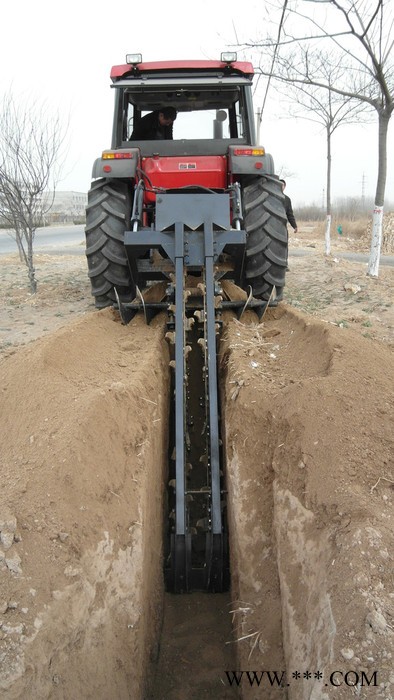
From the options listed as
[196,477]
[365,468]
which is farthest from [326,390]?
[196,477]

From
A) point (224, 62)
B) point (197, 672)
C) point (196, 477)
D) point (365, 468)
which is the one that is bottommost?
point (197, 672)

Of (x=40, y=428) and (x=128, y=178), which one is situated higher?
(x=128, y=178)

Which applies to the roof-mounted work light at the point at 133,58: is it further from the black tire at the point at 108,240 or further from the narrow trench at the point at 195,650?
the narrow trench at the point at 195,650

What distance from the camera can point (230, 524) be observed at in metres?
3.29

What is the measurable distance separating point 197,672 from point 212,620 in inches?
12.7

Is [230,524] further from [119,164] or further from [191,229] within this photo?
[119,164]

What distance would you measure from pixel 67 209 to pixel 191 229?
168 feet

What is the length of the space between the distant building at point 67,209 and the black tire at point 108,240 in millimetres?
34630

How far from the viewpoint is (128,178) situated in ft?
15.9

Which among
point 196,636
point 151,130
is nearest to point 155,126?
point 151,130

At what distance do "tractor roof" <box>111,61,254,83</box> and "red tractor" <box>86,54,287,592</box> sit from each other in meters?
0.01

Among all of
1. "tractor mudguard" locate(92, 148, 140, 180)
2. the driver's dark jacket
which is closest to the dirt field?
"tractor mudguard" locate(92, 148, 140, 180)

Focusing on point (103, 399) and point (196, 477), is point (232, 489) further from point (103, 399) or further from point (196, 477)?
point (103, 399)

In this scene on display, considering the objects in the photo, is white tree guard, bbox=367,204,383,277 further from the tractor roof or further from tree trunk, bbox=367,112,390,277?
the tractor roof
